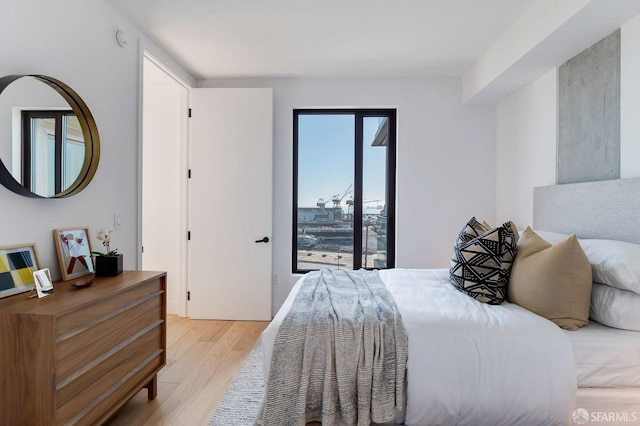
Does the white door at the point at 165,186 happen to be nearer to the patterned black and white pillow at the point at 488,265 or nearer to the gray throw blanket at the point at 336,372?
the gray throw blanket at the point at 336,372

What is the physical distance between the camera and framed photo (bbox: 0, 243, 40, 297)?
58.5 inches

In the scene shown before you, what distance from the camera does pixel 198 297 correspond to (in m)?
3.46

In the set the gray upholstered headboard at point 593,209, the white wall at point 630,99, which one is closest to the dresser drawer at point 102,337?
the gray upholstered headboard at point 593,209

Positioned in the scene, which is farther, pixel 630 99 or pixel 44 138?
pixel 630 99

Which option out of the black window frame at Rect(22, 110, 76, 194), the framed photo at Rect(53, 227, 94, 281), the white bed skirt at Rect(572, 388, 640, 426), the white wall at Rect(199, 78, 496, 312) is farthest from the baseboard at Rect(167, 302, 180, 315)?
the white bed skirt at Rect(572, 388, 640, 426)

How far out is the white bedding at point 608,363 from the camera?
1.50 meters

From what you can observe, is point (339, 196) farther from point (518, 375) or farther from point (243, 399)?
point (518, 375)

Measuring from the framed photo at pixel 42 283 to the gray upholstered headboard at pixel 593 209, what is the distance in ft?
9.83

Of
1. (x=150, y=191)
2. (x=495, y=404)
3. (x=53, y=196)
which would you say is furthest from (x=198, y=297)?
(x=495, y=404)

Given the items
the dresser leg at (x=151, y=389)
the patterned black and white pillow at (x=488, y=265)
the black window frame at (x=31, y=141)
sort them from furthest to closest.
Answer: the dresser leg at (x=151, y=389) < the patterned black and white pillow at (x=488, y=265) < the black window frame at (x=31, y=141)

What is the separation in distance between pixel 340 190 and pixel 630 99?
2.41m

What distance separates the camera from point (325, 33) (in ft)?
8.61

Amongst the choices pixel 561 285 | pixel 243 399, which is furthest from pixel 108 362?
pixel 561 285

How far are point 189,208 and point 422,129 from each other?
2.59 metres
